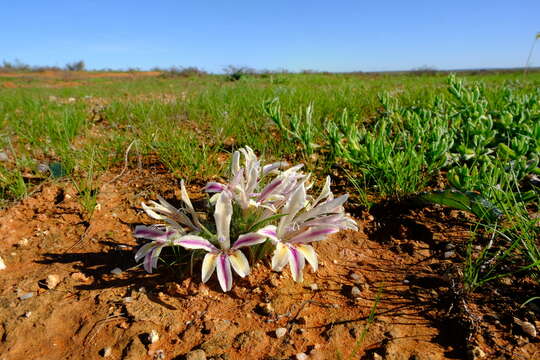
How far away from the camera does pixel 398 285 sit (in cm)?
171

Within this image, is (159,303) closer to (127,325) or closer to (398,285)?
(127,325)

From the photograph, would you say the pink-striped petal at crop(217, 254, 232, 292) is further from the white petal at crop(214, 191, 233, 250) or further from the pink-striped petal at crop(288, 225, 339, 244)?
the pink-striped petal at crop(288, 225, 339, 244)

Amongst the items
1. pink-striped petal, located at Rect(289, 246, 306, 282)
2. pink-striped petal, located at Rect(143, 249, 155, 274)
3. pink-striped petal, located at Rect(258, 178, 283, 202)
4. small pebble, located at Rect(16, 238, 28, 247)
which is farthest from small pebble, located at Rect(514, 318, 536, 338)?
small pebble, located at Rect(16, 238, 28, 247)

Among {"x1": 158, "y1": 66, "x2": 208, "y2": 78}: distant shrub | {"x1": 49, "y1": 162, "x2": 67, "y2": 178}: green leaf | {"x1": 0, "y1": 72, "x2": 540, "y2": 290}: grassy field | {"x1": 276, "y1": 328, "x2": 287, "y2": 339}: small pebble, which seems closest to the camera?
{"x1": 276, "y1": 328, "x2": 287, "y2": 339}: small pebble

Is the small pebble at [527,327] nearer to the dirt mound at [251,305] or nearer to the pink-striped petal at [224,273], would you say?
the dirt mound at [251,305]

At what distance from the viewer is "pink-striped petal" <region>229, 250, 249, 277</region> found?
1.52 metres

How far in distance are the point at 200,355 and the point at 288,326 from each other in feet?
1.15

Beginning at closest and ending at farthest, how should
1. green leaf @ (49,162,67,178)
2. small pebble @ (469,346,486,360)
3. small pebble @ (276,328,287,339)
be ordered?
1. small pebble @ (469,346,486,360)
2. small pebble @ (276,328,287,339)
3. green leaf @ (49,162,67,178)

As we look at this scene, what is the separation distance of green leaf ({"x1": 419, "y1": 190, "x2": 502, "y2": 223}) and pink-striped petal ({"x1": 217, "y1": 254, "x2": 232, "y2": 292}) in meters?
1.20

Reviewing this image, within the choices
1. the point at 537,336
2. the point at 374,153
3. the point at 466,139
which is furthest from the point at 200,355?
the point at 466,139

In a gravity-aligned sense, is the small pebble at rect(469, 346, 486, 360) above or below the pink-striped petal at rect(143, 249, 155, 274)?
below

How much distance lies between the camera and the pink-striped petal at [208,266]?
1510 millimetres

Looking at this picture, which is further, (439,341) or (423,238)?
(423,238)

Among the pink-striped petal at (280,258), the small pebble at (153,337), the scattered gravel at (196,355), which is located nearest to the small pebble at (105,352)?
the small pebble at (153,337)
